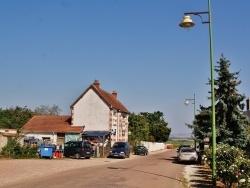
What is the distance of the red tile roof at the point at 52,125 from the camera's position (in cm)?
5047

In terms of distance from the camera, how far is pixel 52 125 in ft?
173

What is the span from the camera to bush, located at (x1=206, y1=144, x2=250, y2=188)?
13.5 m

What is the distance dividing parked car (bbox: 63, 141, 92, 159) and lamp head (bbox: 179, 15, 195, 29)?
25.0m

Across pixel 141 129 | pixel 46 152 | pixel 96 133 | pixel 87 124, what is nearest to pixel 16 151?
pixel 46 152

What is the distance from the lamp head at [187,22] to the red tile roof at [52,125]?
116 feet

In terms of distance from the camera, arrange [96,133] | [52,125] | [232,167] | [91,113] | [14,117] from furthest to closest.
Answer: [14,117], [52,125], [91,113], [96,133], [232,167]

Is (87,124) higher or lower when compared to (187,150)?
higher

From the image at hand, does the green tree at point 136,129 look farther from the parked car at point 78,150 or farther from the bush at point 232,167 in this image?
the bush at point 232,167

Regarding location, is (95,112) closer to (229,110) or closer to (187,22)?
(229,110)

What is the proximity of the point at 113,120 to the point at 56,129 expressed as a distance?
7.75m

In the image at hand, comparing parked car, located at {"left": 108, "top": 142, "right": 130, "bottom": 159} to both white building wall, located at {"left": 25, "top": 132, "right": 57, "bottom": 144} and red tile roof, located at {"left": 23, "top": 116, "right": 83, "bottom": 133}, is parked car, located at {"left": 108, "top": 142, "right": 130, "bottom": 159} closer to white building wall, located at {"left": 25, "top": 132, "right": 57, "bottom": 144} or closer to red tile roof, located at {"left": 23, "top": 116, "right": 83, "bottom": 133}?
red tile roof, located at {"left": 23, "top": 116, "right": 83, "bottom": 133}

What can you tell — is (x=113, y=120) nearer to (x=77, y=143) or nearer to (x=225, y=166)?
(x=77, y=143)

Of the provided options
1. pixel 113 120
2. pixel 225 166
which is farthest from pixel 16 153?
pixel 225 166

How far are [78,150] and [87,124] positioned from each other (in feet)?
44.4
